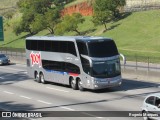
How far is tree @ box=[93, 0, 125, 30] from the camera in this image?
92.0 metres

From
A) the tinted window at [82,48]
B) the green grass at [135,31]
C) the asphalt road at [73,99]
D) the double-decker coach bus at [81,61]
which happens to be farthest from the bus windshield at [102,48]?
the green grass at [135,31]

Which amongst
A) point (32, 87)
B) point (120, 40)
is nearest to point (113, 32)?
point (120, 40)

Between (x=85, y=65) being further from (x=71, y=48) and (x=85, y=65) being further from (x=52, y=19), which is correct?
(x=52, y=19)

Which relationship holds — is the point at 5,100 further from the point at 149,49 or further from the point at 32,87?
the point at 149,49

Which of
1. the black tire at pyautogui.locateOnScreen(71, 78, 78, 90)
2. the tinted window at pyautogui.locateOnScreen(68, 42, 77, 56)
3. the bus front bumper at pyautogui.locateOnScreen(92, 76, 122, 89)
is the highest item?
the tinted window at pyautogui.locateOnScreen(68, 42, 77, 56)

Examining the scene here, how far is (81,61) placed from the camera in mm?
30969

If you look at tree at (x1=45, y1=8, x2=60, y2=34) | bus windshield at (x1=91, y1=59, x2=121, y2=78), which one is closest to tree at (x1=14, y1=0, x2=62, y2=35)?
tree at (x1=45, y1=8, x2=60, y2=34)

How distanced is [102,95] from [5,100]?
6.34 metres

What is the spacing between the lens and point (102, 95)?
1169 inches

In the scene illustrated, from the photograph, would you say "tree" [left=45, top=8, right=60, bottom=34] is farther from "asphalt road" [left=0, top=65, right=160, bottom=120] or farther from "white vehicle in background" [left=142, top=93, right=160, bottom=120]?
"white vehicle in background" [left=142, top=93, right=160, bottom=120]

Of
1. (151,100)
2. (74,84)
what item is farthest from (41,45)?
→ (151,100)

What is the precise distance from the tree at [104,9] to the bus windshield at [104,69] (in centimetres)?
6140

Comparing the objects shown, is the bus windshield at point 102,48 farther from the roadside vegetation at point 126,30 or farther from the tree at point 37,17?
the tree at point 37,17

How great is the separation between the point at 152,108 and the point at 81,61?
13.0 metres
